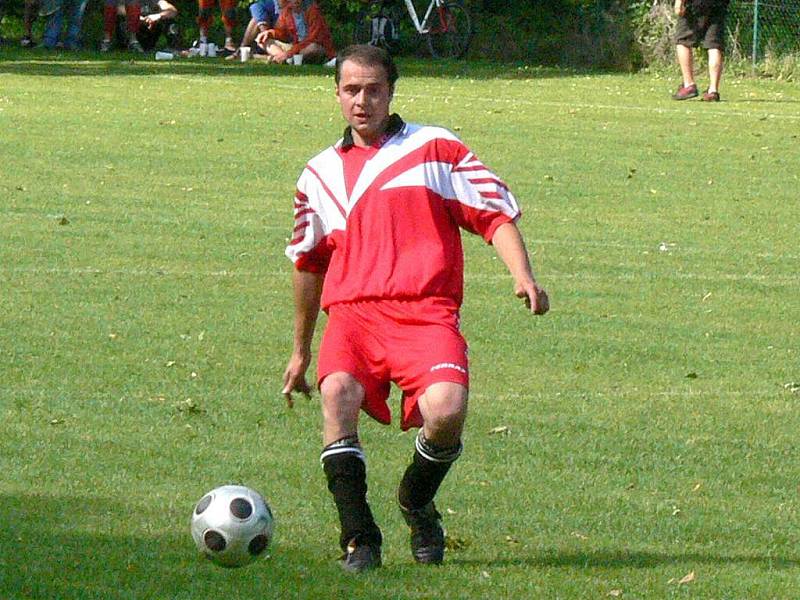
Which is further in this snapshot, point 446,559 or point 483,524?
point 483,524

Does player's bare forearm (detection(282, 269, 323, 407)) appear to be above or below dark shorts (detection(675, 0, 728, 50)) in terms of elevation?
above

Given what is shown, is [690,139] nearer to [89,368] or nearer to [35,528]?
[89,368]

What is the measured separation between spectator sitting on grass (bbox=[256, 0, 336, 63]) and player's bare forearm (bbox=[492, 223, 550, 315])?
24626 millimetres

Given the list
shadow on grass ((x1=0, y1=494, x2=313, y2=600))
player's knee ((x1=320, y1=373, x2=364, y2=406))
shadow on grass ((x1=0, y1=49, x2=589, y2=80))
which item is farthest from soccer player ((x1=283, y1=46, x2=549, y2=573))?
shadow on grass ((x1=0, y1=49, x2=589, y2=80))

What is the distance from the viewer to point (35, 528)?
635cm

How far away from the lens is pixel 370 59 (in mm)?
6078

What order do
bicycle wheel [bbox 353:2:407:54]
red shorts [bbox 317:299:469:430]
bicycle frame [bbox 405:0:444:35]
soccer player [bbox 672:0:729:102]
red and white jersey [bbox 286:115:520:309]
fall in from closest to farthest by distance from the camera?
red shorts [bbox 317:299:469:430], red and white jersey [bbox 286:115:520:309], soccer player [bbox 672:0:729:102], bicycle frame [bbox 405:0:444:35], bicycle wheel [bbox 353:2:407:54]

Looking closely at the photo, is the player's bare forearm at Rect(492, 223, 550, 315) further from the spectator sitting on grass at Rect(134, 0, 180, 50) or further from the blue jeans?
the blue jeans

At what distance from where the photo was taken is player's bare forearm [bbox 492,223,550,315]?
5727 millimetres

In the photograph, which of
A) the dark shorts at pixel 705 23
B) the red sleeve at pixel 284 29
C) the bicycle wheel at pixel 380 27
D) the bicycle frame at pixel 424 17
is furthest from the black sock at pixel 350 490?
the bicycle wheel at pixel 380 27

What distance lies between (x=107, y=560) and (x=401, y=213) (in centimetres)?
141

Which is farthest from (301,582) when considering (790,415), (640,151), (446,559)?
(640,151)

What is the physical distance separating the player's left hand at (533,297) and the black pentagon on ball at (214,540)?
1.14 metres

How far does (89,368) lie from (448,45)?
25.5m
